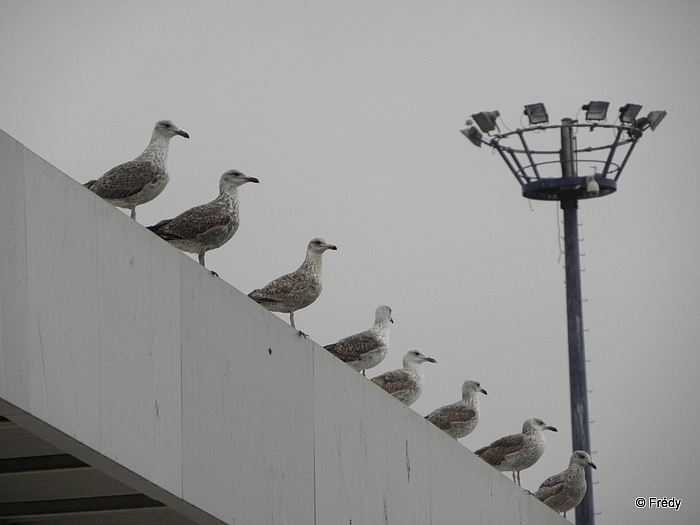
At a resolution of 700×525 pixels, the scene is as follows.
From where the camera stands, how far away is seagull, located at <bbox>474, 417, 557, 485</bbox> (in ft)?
69.5

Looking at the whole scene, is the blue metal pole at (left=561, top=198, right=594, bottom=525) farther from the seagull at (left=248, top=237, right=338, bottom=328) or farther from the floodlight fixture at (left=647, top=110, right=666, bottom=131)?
the seagull at (left=248, top=237, right=338, bottom=328)

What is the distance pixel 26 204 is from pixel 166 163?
13.3 ft

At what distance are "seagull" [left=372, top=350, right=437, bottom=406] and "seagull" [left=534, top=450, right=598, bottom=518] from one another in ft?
14.4

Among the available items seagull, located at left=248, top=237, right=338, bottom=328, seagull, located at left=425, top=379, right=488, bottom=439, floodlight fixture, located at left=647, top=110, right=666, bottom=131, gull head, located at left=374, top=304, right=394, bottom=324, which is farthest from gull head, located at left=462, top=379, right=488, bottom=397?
floodlight fixture, located at left=647, top=110, right=666, bottom=131

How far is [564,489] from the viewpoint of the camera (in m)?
22.4

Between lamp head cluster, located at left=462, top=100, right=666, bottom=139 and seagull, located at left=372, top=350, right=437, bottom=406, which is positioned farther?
lamp head cluster, located at left=462, top=100, right=666, bottom=139

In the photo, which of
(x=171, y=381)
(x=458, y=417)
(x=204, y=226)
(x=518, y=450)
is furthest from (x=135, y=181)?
(x=518, y=450)

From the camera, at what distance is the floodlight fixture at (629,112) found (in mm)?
27719

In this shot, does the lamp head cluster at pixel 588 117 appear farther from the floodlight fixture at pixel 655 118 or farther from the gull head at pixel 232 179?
the gull head at pixel 232 179

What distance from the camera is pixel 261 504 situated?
447 inches

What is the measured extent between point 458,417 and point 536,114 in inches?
375

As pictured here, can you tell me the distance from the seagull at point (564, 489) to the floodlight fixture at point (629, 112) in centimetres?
820

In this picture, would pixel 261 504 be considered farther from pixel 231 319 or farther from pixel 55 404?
pixel 55 404

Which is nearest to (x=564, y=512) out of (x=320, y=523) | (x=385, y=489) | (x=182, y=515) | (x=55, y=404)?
(x=385, y=489)
